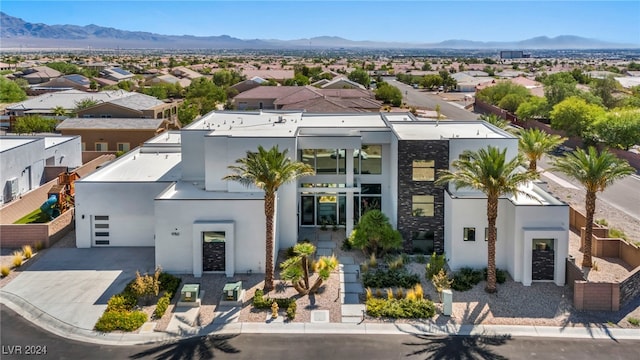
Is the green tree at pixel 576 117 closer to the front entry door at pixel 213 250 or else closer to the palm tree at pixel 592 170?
the palm tree at pixel 592 170

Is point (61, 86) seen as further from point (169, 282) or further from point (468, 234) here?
point (468, 234)

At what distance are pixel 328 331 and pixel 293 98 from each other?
5352 cm

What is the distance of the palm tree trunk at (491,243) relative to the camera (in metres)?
23.6

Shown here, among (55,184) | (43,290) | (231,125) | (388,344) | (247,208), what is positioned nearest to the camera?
(388,344)

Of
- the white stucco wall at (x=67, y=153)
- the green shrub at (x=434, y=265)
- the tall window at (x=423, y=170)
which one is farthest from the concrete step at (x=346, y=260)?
the white stucco wall at (x=67, y=153)

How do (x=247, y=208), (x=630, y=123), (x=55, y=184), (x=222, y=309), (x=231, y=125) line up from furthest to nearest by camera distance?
(x=630, y=123)
(x=55, y=184)
(x=231, y=125)
(x=247, y=208)
(x=222, y=309)

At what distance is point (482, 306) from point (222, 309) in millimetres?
10491

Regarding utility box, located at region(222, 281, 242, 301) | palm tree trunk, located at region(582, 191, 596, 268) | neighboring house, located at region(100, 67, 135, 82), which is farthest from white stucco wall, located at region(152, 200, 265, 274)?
neighboring house, located at region(100, 67, 135, 82)

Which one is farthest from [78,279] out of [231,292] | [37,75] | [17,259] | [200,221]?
[37,75]

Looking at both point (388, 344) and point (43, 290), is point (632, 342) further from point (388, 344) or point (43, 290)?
point (43, 290)

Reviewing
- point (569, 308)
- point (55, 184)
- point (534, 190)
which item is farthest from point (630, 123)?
point (55, 184)

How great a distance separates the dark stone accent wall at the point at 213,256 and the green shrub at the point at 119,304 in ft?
14.1

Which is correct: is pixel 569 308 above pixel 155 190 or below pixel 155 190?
below

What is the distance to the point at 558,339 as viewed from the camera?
20.3 metres
